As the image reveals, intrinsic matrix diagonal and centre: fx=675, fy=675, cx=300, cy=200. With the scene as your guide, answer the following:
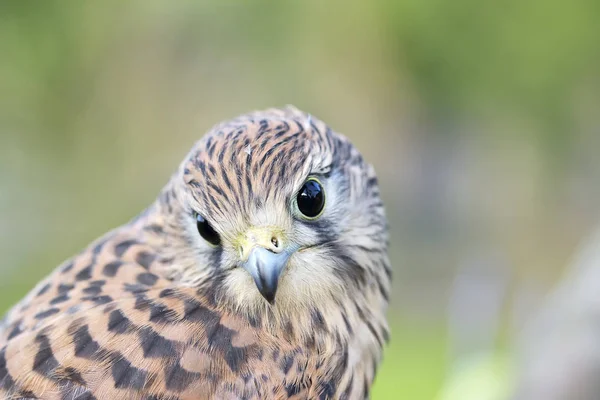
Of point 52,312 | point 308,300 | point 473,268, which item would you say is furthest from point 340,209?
point 473,268

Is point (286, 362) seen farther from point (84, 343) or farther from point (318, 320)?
point (84, 343)

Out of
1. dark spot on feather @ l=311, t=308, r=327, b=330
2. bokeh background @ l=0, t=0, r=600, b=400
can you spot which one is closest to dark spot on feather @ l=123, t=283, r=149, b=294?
dark spot on feather @ l=311, t=308, r=327, b=330

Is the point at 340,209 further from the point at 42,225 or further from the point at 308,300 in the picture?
the point at 42,225

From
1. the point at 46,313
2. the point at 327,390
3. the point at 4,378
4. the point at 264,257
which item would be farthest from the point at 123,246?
the point at 327,390

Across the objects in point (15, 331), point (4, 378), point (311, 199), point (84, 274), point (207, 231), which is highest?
point (311, 199)

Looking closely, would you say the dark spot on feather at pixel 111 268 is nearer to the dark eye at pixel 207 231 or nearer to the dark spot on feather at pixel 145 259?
the dark spot on feather at pixel 145 259
